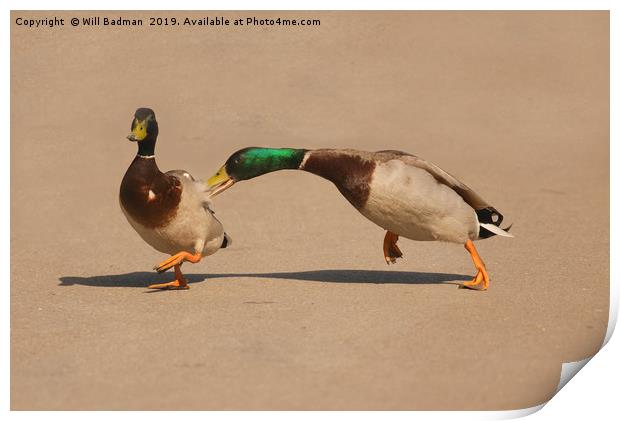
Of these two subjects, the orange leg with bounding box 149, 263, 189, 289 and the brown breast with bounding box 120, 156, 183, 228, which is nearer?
the brown breast with bounding box 120, 156, 183, 228

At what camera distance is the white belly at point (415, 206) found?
9.62m

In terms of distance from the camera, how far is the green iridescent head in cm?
964

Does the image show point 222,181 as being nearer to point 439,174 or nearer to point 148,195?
point 148,195

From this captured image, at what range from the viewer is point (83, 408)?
773 cm

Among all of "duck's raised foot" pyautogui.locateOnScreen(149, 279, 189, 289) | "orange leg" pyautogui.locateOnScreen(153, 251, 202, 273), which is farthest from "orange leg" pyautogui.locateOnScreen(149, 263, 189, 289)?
"orange leg" pyautogui.locateOnScreen(153, 251, 202, 273)

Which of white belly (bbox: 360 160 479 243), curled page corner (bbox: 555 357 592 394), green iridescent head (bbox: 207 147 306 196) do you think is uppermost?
green iridescent head (bbox: 207 147 306 196)

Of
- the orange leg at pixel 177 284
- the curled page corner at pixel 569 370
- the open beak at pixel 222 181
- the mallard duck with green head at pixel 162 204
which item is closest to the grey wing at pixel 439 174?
the open beak at pixel 222 181

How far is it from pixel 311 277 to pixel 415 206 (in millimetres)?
1103

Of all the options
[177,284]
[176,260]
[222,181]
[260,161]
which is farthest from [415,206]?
[177,284]

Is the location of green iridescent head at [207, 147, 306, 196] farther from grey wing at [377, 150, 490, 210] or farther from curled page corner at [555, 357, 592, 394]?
curled page corner at [555, 357, 592, 394]

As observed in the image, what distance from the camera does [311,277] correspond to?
10.4m

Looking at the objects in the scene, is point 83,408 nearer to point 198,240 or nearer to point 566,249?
point 198,240
